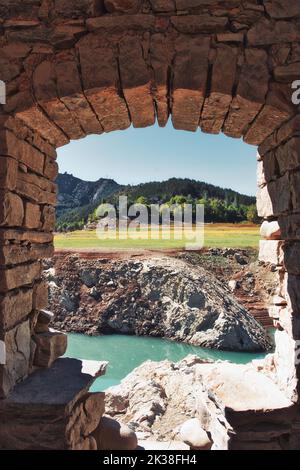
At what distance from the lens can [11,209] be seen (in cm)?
234

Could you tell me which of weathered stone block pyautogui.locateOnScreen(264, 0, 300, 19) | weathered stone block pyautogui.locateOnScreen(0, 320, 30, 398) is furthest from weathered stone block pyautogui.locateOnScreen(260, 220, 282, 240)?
weathered stone block pyautogui.locateOnScreen(0, 320, 30, 398)

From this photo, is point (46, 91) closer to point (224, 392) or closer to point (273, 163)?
point (273, 163)

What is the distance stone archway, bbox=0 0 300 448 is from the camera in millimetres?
2271

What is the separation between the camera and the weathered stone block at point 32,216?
262cm

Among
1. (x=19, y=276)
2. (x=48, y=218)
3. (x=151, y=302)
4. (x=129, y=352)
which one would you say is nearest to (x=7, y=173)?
(x=19, y=276)

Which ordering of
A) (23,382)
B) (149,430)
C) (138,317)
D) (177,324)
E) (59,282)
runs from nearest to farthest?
(23,382) → (149,430) → (177,324) → (138,317) → (59,282)

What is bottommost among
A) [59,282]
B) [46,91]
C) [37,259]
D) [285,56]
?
[59,282]

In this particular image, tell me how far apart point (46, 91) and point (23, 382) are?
78.8 inches

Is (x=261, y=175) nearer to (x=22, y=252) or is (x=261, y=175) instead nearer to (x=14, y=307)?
(x=22, y=252)

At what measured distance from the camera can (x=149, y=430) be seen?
4.21 meters

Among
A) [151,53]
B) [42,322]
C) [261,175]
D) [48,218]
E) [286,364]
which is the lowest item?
[286,364]

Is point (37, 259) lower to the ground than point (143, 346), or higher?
higher

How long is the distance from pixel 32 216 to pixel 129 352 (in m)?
9.12

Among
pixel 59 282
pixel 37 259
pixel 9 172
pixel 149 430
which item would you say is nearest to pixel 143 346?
pixel 59 282
